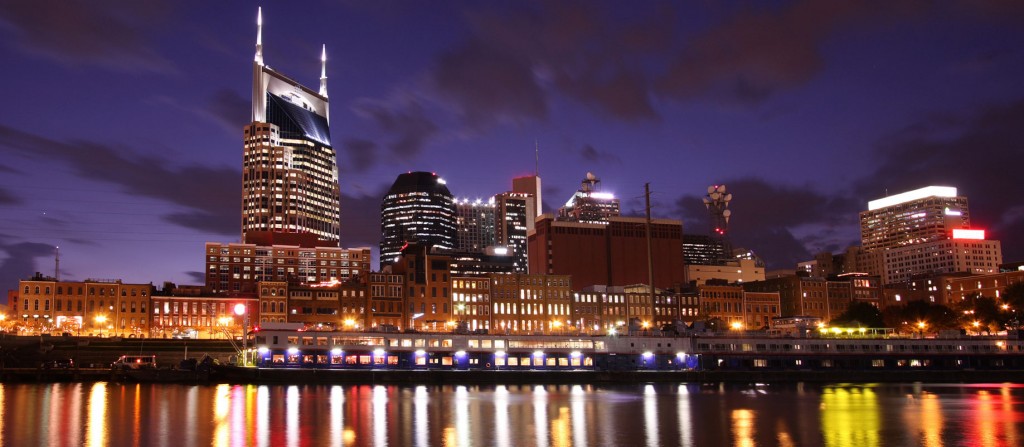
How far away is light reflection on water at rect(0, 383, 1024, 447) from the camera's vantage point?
2227 inches

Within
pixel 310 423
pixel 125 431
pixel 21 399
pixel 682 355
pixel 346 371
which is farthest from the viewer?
pixel 682 355

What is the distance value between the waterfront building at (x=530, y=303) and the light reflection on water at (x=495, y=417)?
268 ft

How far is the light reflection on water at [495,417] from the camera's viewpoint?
56562 mm

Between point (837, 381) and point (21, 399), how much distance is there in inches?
3665

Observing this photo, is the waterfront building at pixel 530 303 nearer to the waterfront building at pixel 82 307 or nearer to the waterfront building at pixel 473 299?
the waterfront building at pixel 473 299

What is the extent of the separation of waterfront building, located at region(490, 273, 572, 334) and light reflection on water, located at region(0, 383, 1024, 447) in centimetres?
8173

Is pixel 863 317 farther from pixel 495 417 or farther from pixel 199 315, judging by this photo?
pixel 495 417

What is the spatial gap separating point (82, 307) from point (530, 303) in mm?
82817

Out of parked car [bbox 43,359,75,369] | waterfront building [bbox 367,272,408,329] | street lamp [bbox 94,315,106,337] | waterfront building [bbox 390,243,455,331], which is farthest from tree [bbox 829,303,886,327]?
street lamp [bbox 94,315,106,337]

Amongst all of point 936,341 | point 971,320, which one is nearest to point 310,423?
point 936,341

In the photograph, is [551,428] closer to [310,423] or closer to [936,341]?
[310,423]

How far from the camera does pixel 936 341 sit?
127 m

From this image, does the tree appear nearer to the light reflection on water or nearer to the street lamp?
the light reflection on water

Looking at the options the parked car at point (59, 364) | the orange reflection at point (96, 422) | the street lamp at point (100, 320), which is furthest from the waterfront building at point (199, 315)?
the orange reflection at point (96, 422)
